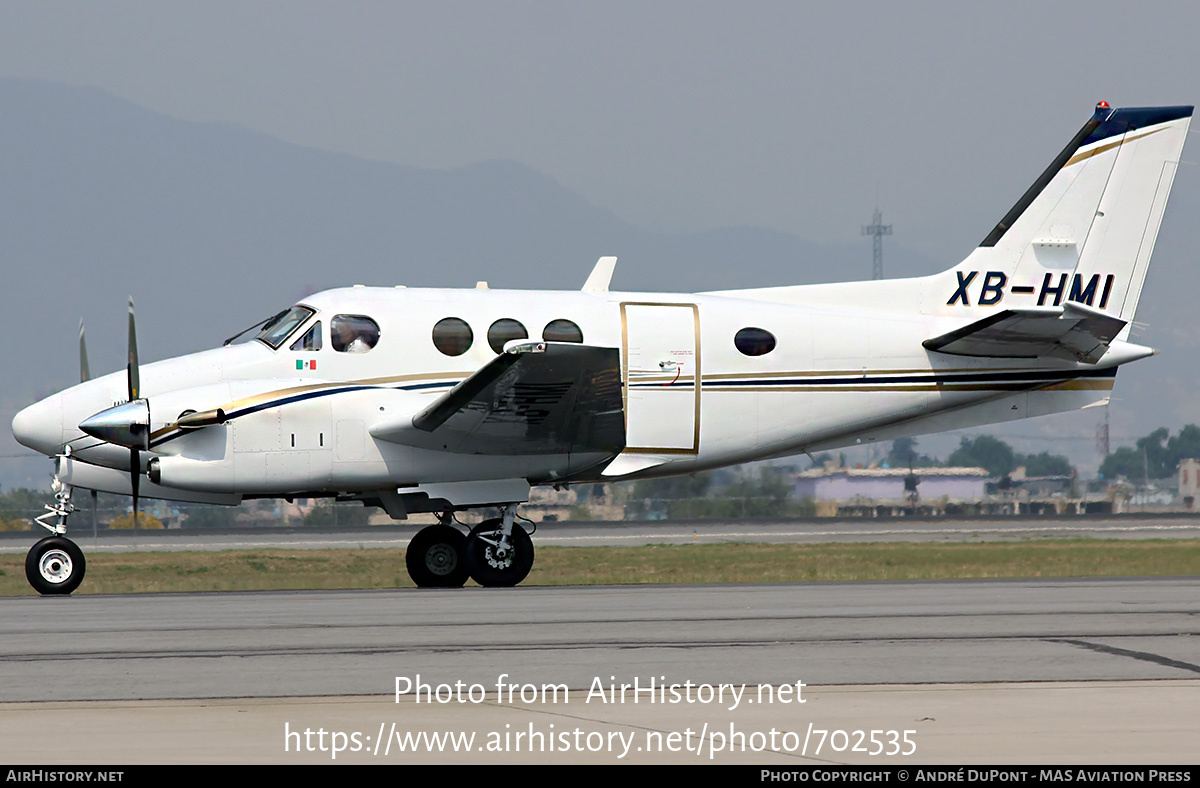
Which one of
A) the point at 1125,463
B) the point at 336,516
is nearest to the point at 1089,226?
the point at 336,516

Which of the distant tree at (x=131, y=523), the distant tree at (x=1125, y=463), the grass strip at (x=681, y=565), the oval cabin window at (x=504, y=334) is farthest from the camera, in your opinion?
the distant tree at (x=1125, y=463)

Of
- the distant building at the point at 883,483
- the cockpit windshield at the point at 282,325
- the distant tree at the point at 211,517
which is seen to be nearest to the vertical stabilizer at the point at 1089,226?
the cockpit windshield at the point at 282,325

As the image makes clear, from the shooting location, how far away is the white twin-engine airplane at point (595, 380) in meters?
16.6

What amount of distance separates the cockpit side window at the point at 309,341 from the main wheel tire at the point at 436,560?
2933 millimetres

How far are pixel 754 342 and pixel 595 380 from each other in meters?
3.23

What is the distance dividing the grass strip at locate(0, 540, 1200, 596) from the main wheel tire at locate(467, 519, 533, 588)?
3372 mm

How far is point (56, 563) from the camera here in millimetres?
16391

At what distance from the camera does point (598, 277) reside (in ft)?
61.5

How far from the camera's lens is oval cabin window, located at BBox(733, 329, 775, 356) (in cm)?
1827

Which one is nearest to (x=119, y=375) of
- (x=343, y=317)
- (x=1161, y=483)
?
(x=343, y=317)

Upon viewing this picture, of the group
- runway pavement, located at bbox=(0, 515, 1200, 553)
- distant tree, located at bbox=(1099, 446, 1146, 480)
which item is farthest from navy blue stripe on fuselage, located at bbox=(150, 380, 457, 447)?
distant tree, located at bbox=(1099, 446, 1146, 480)

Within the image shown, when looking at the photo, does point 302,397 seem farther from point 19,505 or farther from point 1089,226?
point 19,505

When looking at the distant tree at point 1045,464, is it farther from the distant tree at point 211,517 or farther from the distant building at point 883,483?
the distant tree at point 211,517
